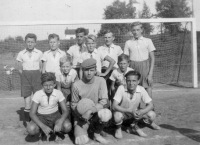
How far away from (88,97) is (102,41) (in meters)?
4.63

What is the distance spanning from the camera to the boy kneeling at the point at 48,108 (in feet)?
11.6

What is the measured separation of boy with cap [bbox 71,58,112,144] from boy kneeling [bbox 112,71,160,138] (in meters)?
0.22

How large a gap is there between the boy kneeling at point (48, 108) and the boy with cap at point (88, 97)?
0.58 feet

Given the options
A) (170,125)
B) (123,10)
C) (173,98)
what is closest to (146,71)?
(170,125)

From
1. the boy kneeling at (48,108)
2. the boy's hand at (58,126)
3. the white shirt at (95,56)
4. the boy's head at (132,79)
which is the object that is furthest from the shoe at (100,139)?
the white shirt at (95,56)

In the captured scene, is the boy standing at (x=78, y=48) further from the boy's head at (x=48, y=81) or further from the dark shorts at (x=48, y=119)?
the dark shorts at (x=48, y=119)

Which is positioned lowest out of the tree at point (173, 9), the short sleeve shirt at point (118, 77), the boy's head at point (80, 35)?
the short sleeve shirt at point (118, 77)

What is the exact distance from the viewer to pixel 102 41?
320 inches

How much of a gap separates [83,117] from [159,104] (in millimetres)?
2934

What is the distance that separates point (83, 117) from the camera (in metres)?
3.47

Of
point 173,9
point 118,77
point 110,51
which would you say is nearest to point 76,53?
point 110,51

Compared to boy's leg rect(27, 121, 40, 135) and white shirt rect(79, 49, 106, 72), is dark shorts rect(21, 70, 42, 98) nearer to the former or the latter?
white shirt rect(79, 49, 106, 72)

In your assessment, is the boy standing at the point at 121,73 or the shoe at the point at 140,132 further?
the boy standing at the point at 121,73

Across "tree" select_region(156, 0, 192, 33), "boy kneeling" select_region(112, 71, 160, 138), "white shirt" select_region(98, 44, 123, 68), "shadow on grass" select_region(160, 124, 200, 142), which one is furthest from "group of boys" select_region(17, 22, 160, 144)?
"tree" select_region(156, 0, 192, 33)
